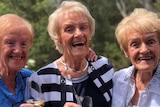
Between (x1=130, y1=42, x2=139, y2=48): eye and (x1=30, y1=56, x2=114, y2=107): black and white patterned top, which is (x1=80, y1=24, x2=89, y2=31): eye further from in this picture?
(x1=130, y1=42, x2=139, y2=48): eye

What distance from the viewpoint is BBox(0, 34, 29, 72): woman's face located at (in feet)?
11.9

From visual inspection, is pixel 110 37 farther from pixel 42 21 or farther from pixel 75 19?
pixel 75 19

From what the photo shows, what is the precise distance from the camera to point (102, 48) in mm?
23000

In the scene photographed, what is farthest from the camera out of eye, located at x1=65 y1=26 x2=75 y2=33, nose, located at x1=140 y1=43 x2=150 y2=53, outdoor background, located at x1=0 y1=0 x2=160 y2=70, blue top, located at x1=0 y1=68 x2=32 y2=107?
outdoor background, located at x1=0 y1=0 x2=160 y2=70

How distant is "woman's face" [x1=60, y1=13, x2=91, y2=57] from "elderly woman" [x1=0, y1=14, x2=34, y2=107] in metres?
0.31

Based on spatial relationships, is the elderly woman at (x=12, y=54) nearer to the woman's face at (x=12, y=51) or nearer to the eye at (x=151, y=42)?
the woman's face at (x=12, y=51)

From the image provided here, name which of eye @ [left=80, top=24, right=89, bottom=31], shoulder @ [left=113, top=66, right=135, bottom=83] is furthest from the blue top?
shoulder @ [left=113, top=66, right=135, bottom=83]

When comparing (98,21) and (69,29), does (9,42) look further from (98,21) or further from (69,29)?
(98,21)

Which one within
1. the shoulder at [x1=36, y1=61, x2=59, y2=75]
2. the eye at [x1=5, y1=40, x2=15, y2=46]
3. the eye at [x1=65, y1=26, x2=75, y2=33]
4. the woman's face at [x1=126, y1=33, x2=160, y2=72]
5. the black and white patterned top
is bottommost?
the black and white patterned top

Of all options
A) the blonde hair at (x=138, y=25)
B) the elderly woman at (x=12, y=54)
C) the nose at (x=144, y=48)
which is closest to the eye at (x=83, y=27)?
the blonde hair at (x=138, y=25)

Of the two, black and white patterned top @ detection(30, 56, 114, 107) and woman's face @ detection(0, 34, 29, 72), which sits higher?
woman's face @ detection(0, 34, 29, 72)

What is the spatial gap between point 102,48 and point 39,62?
4.94 meters

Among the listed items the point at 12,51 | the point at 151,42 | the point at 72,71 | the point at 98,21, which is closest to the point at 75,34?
the point at 72,71

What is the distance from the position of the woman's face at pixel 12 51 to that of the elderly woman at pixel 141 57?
0.85 m
